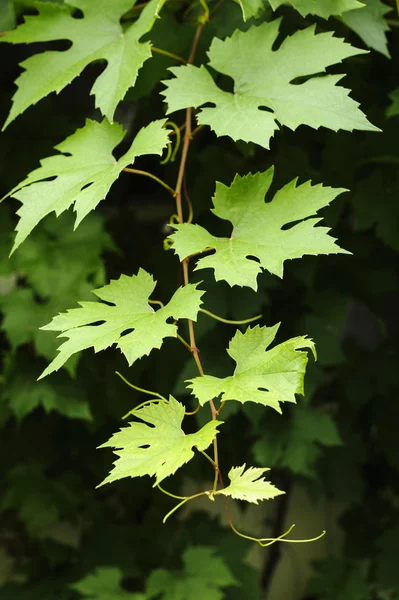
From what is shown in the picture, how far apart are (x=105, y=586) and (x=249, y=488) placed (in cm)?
94

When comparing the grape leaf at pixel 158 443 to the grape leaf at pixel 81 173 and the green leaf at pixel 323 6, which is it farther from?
the green leaf at pixel 323 6

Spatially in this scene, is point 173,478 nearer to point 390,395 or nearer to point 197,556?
point 197,556

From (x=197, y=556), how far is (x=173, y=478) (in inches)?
8.7

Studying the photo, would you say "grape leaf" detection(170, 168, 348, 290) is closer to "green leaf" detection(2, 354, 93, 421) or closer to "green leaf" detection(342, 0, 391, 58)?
"green leaf" detection(342, 0, 391, 58)

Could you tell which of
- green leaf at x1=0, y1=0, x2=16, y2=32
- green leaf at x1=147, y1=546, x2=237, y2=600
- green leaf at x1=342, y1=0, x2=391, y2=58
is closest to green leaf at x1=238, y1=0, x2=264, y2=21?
green leaf at x1=342, y1=0, x2=391, y2=58

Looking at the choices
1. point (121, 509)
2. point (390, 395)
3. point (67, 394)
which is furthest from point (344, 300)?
point (121, 509)

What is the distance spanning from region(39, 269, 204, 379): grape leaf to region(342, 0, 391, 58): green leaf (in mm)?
471

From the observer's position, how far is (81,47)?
0.92 metres

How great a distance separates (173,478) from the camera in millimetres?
1697

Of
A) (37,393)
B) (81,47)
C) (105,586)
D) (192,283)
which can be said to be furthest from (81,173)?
(105,586)

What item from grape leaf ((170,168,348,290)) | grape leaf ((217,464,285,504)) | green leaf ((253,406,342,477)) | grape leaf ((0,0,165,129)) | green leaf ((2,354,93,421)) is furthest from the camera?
green leaf ((253,406,342,477))

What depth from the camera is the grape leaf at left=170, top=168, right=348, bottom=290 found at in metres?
0.74

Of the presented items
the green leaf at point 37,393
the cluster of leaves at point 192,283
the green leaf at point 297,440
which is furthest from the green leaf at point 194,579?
the green leaf at point 37,393

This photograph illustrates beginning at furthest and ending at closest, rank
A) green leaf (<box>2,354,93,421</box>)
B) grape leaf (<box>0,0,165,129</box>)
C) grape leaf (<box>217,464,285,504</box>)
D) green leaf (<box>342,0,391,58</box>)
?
green leaf (<box>2,354,93,421</box>), green leaf (<box>342,0,391,58</box>), grape leaf (<box>0,0,165,129</box>), grape leaf (<box>217,464,285,504</box>)
